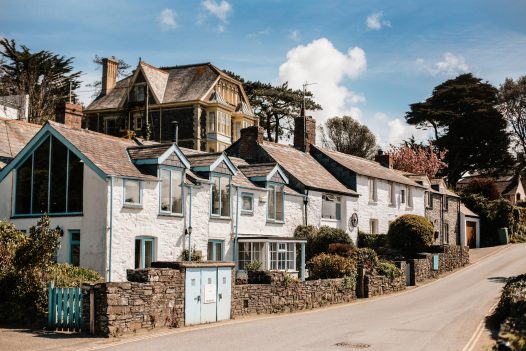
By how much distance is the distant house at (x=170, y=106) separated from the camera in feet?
192

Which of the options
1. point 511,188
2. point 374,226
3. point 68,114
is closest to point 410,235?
point 374,226

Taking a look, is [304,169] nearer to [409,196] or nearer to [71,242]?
[409,196]

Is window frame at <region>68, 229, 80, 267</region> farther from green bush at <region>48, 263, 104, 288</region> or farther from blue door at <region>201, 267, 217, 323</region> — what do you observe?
blue door at <region>201, 267, 217, 323</region>

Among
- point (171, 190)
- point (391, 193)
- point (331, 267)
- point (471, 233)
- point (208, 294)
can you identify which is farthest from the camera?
point (471, 233)

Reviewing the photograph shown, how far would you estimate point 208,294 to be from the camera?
2184 centimetres

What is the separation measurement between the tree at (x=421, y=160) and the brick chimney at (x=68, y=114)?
44318 millimetres

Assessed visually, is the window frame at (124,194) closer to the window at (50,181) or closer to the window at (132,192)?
the window at (132,192)

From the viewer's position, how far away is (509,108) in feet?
242

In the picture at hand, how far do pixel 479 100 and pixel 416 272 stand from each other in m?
38.4

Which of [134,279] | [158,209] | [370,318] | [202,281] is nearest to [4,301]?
[134,279]

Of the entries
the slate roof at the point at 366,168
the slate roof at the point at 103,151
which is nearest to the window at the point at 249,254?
the slate roof at the point at 103,151

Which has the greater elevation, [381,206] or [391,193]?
[391,193]

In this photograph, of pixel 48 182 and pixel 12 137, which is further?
pixel 12 137

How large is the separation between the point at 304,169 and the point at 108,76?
93.9 ft
